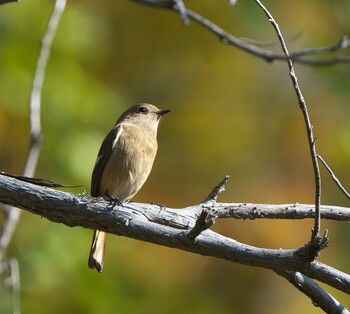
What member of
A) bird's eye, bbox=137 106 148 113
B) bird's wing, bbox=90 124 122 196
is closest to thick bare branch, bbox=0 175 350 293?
bird's wing, bbox=90 124 122 196

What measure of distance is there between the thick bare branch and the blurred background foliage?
3806 mm

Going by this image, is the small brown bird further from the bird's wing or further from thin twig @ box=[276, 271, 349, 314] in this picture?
thin twig @ box=[276, 271, 349, 314]

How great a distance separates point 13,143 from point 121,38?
2802mm

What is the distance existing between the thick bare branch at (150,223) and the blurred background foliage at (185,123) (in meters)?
3.81

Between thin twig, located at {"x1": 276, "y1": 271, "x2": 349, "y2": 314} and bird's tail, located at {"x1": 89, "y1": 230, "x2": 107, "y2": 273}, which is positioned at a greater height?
thin twig, located at {"x1": 276, "y1": 271, "x2": 349, "y2": 314}

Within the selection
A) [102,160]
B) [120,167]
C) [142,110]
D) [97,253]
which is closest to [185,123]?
[142,110]

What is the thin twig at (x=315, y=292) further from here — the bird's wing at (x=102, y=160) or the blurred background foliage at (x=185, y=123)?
the blurred background foliage at (x=185, y=123)

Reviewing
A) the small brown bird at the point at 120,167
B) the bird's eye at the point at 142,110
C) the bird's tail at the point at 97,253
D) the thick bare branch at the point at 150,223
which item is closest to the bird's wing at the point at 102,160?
the small brown bird at the point at 120,167

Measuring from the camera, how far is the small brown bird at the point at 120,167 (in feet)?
22.0

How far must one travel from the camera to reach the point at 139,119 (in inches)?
297

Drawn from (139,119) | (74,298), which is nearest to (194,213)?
(139,119)

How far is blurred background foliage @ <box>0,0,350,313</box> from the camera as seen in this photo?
8609 millimetres

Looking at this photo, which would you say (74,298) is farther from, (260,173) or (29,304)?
(260,173)

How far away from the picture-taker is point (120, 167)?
22.1ft
